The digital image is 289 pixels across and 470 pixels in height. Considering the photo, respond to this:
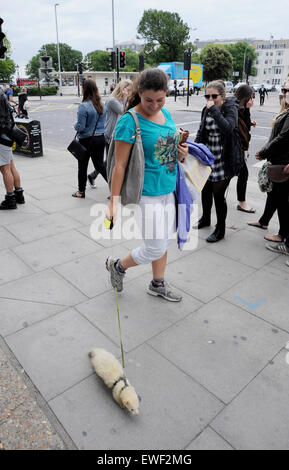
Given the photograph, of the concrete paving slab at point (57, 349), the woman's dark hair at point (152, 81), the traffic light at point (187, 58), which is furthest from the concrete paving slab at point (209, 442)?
the traffic light at point (187, 58)

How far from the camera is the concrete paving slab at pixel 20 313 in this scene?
8.89 feet

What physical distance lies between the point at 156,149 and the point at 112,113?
2.90 m

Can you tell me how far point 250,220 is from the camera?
504 cm

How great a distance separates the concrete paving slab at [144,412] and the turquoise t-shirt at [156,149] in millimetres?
1303

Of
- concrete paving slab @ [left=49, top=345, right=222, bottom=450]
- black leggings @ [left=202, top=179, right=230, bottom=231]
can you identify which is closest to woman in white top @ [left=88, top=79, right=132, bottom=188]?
black leggings @ [left=202, top=179, right=230, bottom=231]

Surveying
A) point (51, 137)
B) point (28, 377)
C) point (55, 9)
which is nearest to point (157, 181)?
point (28, 377)

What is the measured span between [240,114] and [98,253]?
265 centimetres

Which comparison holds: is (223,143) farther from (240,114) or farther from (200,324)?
(200,324)

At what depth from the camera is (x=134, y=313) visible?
2906 millimetres

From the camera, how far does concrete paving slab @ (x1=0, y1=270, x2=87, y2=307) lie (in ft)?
10.0

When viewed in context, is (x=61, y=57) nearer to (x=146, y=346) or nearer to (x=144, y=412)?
(x=146, y=346)

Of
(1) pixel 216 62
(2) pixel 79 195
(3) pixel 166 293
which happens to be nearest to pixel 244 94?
(3) pixel 166 293

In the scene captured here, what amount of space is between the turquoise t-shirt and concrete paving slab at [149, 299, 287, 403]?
3.61 ft

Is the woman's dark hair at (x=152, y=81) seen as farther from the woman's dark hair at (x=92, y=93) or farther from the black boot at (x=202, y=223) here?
the woman's dark hair at (x=92, y=93)
